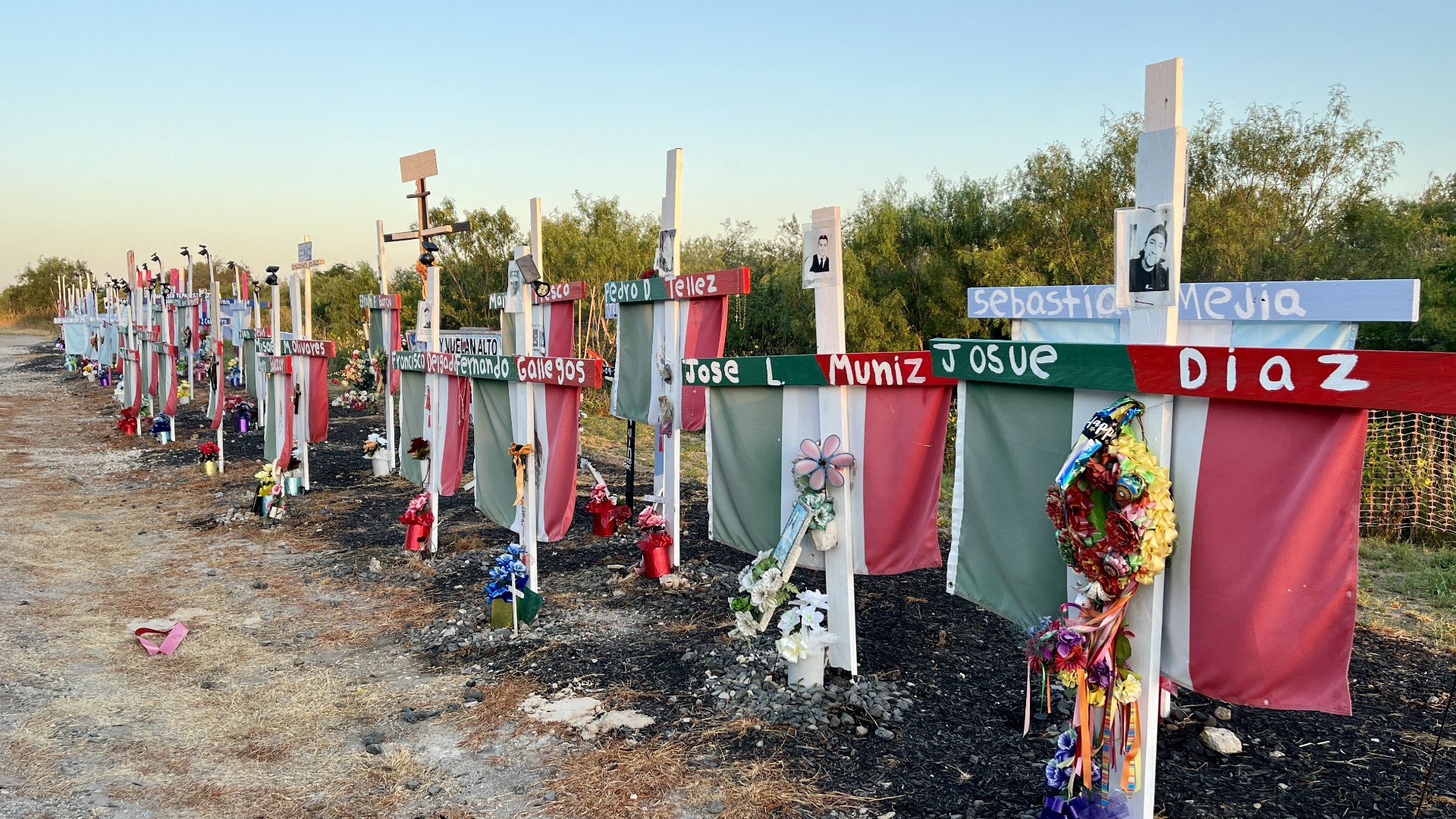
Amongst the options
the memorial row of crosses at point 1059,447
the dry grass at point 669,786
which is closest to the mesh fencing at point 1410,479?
the memorial row of crosses at point 1059,447

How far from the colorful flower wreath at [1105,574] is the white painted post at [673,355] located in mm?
4483

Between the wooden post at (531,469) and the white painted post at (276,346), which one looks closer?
the wooden post at (531,469)

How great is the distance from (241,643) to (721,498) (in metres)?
3.53

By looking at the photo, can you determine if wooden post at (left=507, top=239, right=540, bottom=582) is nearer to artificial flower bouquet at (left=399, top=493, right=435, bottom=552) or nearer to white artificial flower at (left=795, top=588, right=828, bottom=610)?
artificial flower bouquet at (left=399, top=493, right=435, bottom=552)

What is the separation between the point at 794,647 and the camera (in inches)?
207

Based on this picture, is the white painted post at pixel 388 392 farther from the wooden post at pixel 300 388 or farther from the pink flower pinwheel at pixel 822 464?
the pink flower pinwheel at pixel 822 464

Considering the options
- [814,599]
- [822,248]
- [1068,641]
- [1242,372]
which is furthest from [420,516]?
[1242,372]

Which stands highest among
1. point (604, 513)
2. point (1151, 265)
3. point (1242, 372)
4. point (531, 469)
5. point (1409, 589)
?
point (1151, 265)

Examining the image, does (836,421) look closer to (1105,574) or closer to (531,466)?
(1105,574)

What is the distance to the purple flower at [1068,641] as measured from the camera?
347 centimetres

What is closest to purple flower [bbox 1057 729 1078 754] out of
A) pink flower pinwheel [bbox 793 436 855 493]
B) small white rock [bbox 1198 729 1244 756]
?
small white rock [bbox 1198 729 1244 756]

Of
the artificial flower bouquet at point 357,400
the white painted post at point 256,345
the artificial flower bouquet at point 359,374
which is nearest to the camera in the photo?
the white painted post at point 256,345

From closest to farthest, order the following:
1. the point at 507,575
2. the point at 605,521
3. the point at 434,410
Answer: the point at 507,575
the point at 434,410
the point at 605,521

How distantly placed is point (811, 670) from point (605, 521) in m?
3.82
